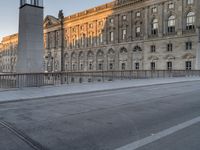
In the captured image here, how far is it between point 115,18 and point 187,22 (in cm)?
2036

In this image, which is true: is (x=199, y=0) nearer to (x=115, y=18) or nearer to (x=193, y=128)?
(x=115, y=18)

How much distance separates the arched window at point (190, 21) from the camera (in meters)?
44.6

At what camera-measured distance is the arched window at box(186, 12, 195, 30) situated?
44.6 m

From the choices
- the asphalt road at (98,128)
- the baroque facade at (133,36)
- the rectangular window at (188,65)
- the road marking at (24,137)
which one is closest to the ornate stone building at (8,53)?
the baroque facade at (133,36)

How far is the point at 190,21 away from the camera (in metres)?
45.2

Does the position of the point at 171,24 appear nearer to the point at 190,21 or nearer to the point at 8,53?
the point at 190,21

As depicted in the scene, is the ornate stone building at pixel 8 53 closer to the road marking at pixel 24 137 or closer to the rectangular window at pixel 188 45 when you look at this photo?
the rectangular window at pixel 188 45

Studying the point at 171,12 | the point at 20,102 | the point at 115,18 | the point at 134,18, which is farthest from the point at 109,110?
the point at 115,18

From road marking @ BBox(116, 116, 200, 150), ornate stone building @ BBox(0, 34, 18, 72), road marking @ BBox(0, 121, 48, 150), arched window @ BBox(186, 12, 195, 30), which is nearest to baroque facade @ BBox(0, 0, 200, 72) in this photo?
arched window @ BBox(186, 12, 195, 30)

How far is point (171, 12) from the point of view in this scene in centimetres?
4838

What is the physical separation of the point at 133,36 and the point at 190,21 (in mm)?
14674

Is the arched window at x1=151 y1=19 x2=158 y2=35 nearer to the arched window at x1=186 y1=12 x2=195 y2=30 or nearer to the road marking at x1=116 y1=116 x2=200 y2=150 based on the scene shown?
the arched window at x1=186 y1=12 x2=195 y2=30

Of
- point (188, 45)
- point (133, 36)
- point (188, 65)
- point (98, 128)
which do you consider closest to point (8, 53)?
point (133, 36)

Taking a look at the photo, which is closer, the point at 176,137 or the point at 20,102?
the point at 176,137
